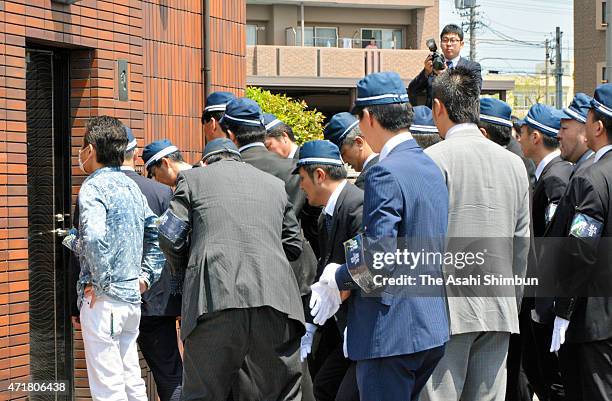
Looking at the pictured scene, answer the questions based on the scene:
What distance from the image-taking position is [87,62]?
755 centimetres

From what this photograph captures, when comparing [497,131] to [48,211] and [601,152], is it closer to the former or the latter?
[601,152]

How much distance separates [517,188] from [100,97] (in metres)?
3.78

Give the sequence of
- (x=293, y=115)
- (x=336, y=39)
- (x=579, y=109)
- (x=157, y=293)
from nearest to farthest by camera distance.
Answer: (x=579, y=109) < (x=157, y=293) < (x=293, y=115) < (x=336, y=39)

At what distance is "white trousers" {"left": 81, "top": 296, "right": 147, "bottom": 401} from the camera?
600 centimetres

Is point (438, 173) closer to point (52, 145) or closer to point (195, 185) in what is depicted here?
point (195, 185)

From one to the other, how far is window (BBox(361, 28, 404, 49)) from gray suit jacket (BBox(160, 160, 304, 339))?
39239 mm

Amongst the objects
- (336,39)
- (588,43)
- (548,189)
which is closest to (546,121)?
(548,189)

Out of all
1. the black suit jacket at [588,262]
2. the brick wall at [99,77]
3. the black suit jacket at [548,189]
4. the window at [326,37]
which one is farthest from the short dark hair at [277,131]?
the window at [326,37]

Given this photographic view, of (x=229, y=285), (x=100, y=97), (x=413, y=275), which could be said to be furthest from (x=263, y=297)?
(x=100, y=97)

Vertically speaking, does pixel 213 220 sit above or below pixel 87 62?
below

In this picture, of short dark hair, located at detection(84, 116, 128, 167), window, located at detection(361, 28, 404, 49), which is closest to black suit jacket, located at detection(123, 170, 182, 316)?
short dark hair, located at detection(84, 116, 128, 167)

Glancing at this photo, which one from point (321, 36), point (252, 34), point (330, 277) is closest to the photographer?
point (330, 277)

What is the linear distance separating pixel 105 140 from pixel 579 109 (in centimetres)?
319

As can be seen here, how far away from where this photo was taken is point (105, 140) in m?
6.08
